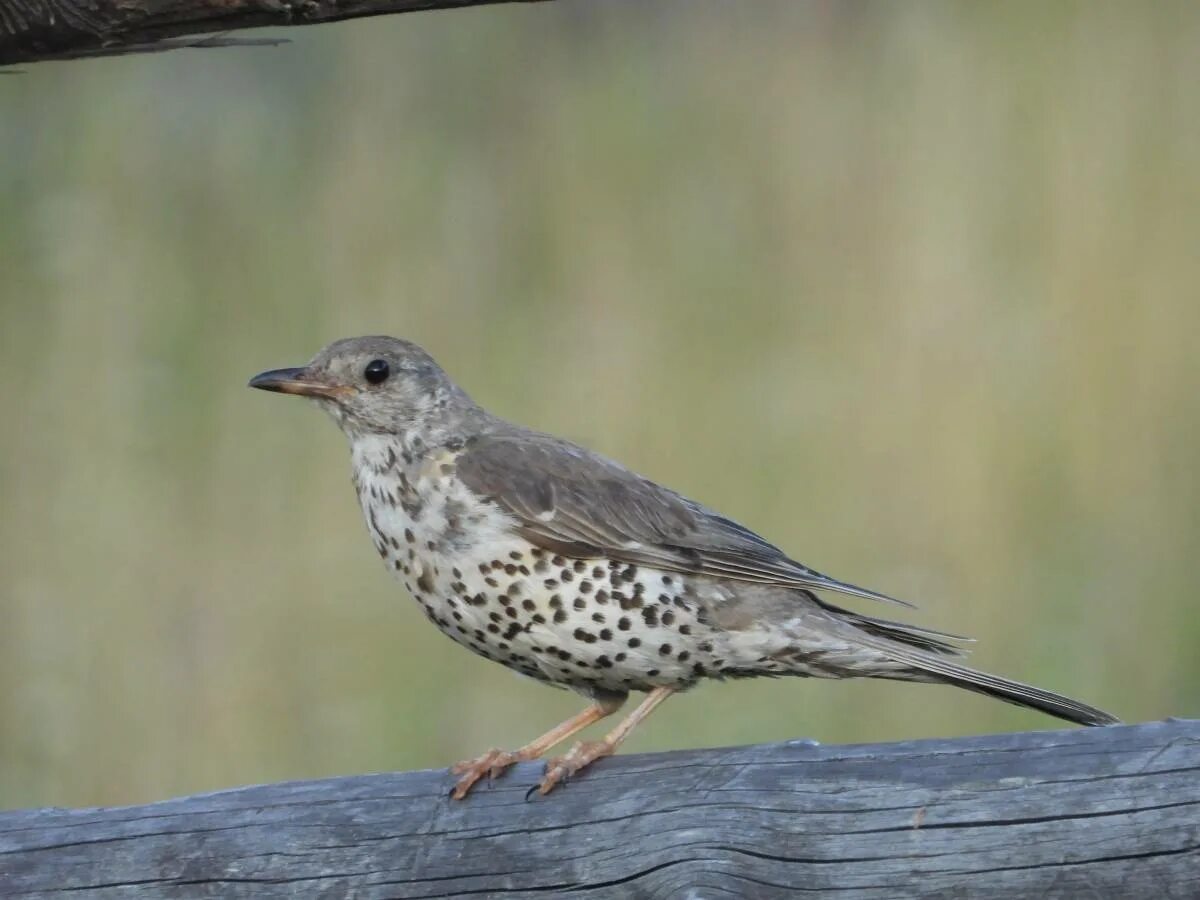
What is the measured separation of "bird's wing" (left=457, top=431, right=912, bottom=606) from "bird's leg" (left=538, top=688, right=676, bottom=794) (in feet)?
1.06

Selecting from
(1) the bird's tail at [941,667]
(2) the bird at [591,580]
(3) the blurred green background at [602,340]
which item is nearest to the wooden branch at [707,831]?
(2) the bird at [591,580]

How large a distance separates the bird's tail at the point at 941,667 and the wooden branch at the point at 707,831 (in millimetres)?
679

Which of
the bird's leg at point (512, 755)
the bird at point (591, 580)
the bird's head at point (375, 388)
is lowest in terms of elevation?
the bird's leg at point (512, 755)

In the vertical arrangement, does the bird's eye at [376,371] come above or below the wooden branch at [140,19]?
below

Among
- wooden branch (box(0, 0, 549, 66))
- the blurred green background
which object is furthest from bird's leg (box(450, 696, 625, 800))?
the blurred green background

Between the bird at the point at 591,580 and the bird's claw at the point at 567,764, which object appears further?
the bird at the point at 591,580

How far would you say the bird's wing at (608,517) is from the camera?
3877 mm

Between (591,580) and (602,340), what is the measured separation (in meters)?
2.01

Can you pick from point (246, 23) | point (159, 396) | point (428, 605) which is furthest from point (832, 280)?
point (246, 23)

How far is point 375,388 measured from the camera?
13.9 ft

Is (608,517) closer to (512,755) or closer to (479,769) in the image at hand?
(512,755)

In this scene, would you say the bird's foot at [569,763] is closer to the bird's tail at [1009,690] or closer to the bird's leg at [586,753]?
the bird's leg at [586,753]

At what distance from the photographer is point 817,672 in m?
3.92

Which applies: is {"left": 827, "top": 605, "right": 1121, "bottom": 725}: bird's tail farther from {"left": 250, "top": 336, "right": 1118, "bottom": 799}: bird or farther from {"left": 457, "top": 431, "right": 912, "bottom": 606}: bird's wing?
{"left": 457, "top": 431, "right": 912, "bottom": 606}: bird's wing
